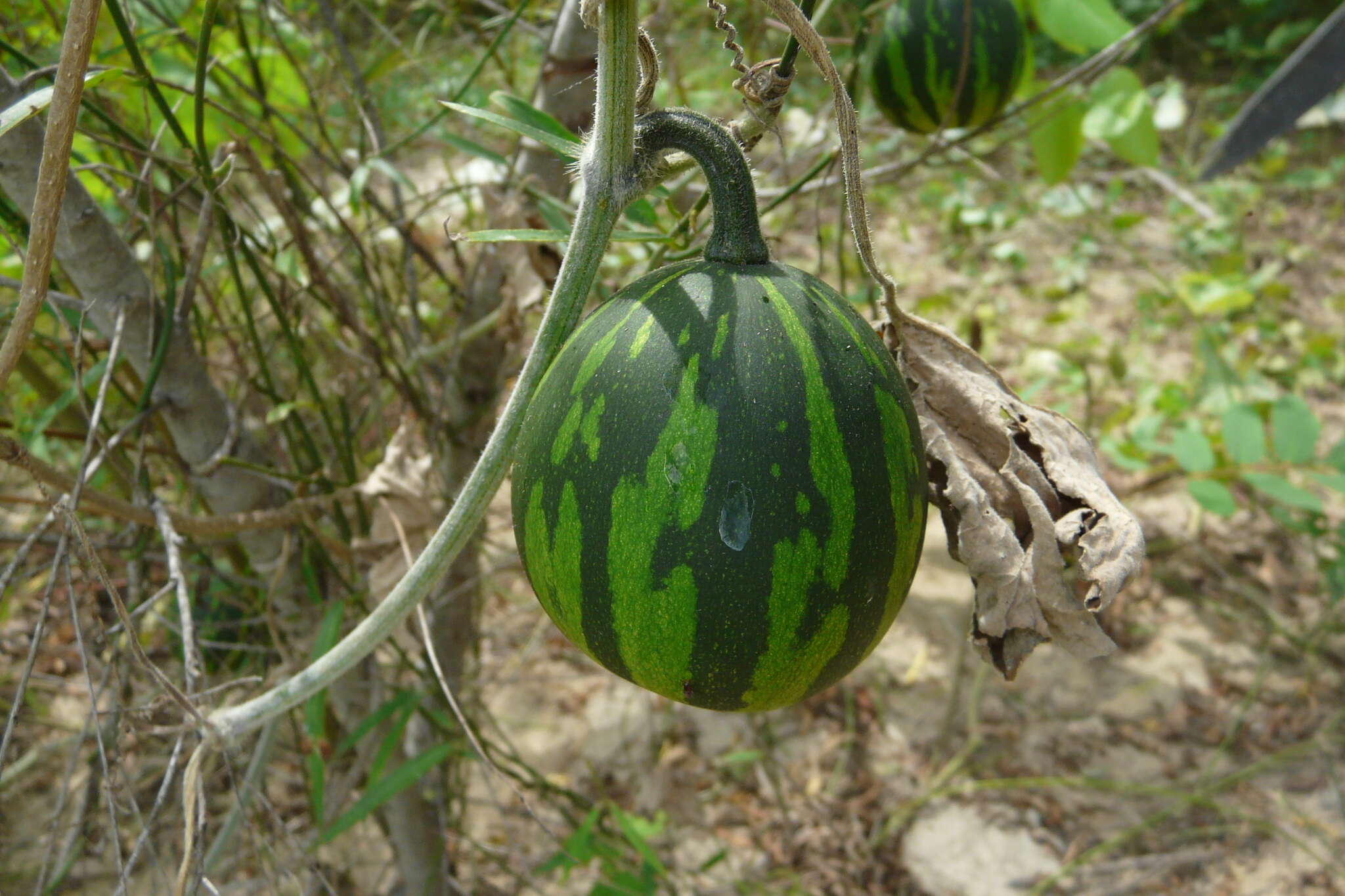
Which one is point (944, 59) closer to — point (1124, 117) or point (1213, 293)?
point (1124, 117)

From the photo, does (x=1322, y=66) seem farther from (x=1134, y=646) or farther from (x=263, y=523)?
(x=263, y=523)

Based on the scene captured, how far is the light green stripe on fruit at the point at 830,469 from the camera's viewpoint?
1.02 m

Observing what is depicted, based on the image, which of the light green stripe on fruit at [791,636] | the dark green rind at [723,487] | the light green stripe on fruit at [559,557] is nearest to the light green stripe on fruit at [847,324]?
the dark green rind at [723,487]

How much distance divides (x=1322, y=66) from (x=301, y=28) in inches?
88.2

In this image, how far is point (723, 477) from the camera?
994 mm

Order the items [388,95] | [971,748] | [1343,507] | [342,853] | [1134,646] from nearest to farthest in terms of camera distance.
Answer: [342,853] → [971,748] → [1134,646] → [1343,507] → [388,95]

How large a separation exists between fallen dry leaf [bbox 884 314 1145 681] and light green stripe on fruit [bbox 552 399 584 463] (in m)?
0.45

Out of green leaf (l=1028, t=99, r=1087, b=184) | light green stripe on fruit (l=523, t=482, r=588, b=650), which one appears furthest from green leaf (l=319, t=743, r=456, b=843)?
green leaf (l=1028, t=99, r=1087, b=184)

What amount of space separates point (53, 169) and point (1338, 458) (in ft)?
8.86

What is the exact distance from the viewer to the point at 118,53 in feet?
6.31

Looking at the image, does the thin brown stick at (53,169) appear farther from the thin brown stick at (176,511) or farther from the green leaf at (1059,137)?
the green leaf at (1059,137)

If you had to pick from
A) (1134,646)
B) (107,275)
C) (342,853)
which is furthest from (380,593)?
(1134,646)

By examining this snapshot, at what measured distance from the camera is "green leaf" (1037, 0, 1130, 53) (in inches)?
73.2

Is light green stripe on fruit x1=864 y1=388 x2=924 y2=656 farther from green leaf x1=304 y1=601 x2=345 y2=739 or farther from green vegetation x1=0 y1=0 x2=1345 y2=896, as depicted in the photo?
green leaf x1=304 y1=601 x2=345 y2=739
